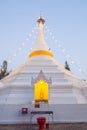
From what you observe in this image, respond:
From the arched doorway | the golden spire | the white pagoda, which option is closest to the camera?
the white pagoda

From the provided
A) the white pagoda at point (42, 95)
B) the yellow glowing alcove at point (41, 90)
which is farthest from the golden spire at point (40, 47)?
the yellow glowing alcove at point (41, 90)

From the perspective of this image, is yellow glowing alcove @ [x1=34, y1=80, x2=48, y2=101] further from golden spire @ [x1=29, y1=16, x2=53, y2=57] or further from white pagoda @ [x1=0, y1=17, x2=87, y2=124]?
golden spire @ [x1=29, y1=16, x2=53, y2=57]

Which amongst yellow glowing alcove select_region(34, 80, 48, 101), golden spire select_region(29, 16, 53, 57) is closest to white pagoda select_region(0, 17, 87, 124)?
yellow glowing alcove select_region(34, 80, 48, 101)

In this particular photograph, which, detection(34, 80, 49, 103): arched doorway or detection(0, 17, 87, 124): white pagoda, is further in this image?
detection(34, 80, 49, 103): arched doorway

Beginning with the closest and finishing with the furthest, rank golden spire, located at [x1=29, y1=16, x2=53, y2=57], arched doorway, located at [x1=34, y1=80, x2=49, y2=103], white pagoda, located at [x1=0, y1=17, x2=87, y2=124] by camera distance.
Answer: white pagoda, located at [x1=0, y1=17, x2=87, y2=124], arched doorway, located at [x1=34, y1=80, x2=49, y2=103], golden spire, located at [x1=29, y1=16, x2=53, y2=57]

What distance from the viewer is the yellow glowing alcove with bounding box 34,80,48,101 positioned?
1653cm

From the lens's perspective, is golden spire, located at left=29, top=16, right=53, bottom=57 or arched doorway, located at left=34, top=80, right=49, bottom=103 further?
golden spire, located at left=29, top=16, right=53, bottom=57

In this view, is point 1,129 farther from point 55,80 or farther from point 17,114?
point 55,80

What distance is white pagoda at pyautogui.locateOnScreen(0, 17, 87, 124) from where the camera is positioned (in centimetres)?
1395

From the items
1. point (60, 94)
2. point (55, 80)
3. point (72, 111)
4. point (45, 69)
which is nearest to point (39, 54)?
point (45, 69)

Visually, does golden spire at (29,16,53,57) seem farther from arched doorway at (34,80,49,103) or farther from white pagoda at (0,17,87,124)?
arched doorway at (34,80,49,103)

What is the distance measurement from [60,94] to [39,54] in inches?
234

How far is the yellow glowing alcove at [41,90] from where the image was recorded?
16531 mm

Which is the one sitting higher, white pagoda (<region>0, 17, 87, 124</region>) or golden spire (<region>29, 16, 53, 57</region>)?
golden spire (<region>29, 16, 53, 57</region>)
